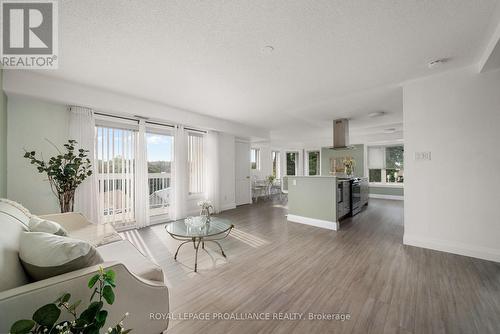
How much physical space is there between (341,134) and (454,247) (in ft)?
10.7

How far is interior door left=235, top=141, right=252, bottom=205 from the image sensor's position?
658cm

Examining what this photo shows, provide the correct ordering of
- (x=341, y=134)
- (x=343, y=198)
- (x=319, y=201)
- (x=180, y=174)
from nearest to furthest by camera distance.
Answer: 1. (x=319, y=201)
2. (x=343, y=198)
3. (x=180, y=174)
4. (x=341, y=134)

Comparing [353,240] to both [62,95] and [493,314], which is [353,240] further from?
[62,95]

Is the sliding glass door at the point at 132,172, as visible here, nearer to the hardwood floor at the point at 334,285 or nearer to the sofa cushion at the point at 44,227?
the hardwood floor at the point at 334,285

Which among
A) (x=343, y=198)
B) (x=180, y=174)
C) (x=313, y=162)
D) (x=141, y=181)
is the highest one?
(x=313, y=162)

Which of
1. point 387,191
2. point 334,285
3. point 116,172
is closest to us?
point 334,285

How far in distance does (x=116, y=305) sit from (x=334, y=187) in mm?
3802

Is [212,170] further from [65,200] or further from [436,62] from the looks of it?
[436,62]

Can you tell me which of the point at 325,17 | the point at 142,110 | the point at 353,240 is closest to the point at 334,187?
the point at 353,240

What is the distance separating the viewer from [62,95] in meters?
3.00

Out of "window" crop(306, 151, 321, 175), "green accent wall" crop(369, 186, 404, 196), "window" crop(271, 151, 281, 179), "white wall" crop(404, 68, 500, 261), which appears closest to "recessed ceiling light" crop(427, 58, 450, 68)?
"white wall" crop(404, 68, 500, 261)

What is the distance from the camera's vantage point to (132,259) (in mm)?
1666

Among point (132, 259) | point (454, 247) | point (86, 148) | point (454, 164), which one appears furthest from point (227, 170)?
point (454, 247)

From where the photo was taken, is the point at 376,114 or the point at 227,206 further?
the point at 227,206
